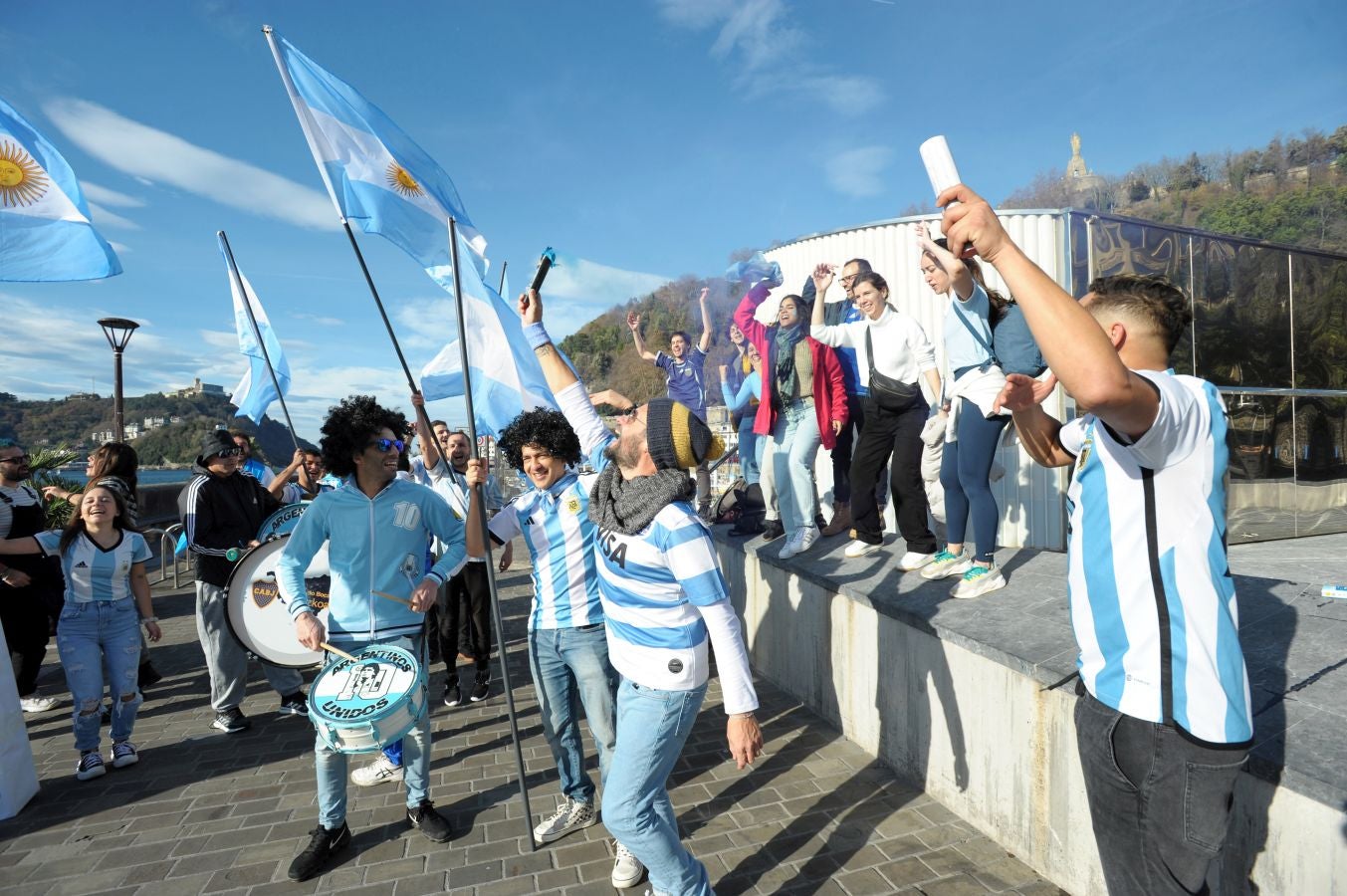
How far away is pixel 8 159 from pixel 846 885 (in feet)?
20.3

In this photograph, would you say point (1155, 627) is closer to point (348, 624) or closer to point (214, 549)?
point (348, 624)

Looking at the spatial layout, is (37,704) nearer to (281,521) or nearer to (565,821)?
(281,521)

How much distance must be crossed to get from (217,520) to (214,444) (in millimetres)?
650

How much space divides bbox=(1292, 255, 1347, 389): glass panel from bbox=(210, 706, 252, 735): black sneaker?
11445 millimetres

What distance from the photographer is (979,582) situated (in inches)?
161

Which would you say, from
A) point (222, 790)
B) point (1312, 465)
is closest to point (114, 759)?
point (222, 790)

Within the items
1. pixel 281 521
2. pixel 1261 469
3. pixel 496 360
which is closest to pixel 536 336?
pixel 496 360

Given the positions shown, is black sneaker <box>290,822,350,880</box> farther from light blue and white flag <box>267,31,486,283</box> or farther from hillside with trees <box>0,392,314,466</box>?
hillside with trees <box>0,392,314,466</box>

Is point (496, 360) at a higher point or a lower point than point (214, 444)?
higher

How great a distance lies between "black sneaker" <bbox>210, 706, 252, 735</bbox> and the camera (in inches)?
214

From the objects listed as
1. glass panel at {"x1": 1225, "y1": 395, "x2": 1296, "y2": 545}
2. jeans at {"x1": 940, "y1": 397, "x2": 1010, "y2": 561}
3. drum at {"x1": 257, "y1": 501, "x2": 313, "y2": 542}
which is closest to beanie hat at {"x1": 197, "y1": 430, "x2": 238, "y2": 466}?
drum at {"x1": 257, "y1": 501, "x2": 313, "y2": 542}

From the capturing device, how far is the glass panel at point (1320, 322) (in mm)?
8305

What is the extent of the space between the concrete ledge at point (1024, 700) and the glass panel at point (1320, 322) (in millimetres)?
4272

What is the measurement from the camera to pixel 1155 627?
1708mm
